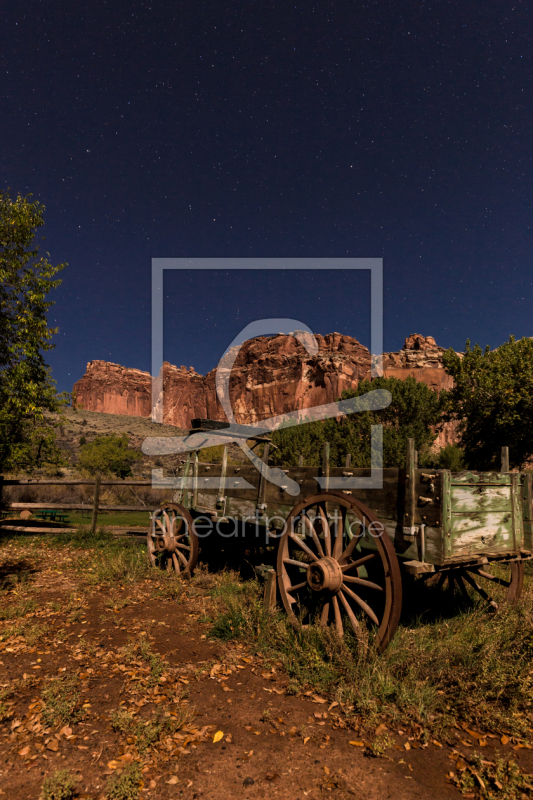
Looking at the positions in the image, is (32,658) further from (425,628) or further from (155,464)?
(155,464)

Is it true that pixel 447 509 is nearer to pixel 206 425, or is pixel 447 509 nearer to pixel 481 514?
pixel 481 514

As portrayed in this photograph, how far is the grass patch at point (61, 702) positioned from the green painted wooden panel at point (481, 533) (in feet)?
11.2

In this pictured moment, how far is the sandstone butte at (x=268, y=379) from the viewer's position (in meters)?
86.2

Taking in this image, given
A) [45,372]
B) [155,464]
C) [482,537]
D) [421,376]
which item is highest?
[421,376]

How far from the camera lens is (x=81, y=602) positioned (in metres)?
5.77

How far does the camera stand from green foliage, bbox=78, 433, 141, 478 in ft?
105

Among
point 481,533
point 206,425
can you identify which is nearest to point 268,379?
point 206,425

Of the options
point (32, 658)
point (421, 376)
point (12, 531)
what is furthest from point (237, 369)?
point (32, 658)

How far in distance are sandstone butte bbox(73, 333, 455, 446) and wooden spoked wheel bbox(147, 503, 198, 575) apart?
2642 inches

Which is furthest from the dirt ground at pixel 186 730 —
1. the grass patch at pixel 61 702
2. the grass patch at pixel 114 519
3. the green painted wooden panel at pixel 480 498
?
the grass patch at pixel 114 519

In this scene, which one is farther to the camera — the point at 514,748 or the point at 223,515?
the point at 223,515

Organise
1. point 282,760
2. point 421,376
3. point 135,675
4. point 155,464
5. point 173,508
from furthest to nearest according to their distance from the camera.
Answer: point 421,376 → point 155,464 → point 173,508 → point 135,675 → point 282,760

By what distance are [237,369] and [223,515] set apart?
102 metres

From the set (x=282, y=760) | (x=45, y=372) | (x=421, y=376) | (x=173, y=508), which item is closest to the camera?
(x=282, y=760)
